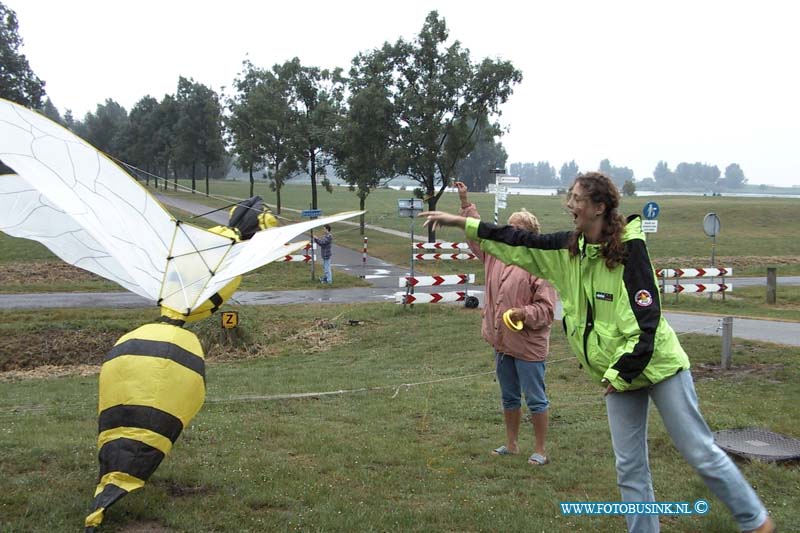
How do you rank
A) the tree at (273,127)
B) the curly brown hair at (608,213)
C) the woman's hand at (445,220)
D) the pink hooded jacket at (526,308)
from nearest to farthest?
the curly brown hair at (608,213) → the woman's hand at (445,220) → the pink hooded jacket at (526,308) → the tree at (273,127)

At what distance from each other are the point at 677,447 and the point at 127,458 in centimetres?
354

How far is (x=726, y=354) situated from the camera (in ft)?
34.4

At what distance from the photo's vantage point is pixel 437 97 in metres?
28.6

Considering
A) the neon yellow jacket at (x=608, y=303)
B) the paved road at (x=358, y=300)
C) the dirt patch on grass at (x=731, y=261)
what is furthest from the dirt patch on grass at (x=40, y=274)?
the dirt patch on grass at (x=731, y=261)

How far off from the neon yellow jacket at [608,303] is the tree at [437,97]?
80.3 ft

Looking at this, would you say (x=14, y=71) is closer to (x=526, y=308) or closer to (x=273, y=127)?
(x=273, y=127)

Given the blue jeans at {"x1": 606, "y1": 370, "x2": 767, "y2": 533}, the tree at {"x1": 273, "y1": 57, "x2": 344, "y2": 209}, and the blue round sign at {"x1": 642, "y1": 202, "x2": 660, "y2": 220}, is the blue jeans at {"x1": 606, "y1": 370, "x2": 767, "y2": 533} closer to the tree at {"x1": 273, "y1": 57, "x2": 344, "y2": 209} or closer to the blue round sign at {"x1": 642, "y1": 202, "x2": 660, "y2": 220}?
the blue round sign at {"x1": 642, "y1": 202, "x2": 660, "y2": 220}

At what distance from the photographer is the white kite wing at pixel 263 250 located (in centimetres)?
513

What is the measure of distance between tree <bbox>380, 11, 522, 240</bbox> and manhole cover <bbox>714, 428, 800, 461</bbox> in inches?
886

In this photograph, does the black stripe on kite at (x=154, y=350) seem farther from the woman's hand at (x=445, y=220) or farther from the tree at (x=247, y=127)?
the tree at (x=247, y=127)

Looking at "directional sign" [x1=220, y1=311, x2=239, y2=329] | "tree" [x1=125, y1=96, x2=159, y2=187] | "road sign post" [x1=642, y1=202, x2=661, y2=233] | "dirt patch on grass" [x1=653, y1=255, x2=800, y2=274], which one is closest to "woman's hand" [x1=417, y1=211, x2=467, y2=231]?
"directional sign" [x1=220, y1=311, x2=239, y2=329]

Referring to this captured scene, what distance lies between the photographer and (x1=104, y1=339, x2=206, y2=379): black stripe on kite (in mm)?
4766

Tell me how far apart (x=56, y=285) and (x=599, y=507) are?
22662mm

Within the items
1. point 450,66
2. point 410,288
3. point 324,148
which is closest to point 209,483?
point 410,288
